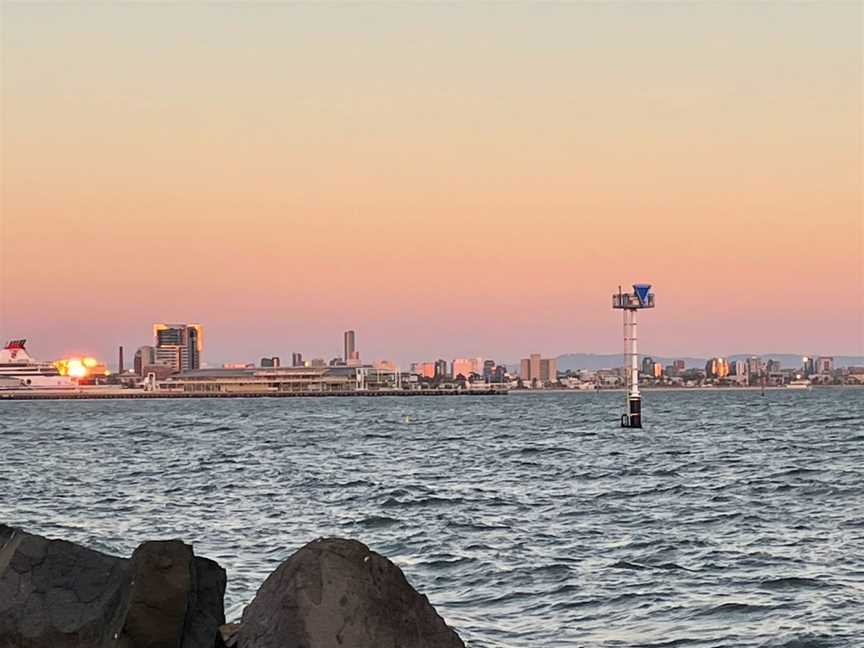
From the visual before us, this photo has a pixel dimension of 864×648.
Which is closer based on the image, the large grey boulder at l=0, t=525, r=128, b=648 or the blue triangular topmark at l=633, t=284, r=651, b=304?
the large grey boulder at l=0, t=525, r=128, b=648

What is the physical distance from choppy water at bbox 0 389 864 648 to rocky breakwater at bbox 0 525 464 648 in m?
6.38

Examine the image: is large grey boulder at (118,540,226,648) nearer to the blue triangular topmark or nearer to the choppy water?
the choppy water

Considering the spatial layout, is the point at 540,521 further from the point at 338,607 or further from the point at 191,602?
the point at 338,607

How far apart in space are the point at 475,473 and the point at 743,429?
48.0 meters

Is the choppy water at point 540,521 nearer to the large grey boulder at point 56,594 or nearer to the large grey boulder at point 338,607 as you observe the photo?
the large grey boulder at point 56,594

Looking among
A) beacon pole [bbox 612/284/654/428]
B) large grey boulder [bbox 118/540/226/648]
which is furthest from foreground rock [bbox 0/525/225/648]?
beacon pole [bbox 612/284/654/428]

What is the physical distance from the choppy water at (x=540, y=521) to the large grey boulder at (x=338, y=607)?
6887mm

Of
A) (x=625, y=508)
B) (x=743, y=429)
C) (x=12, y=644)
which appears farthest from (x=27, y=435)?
(x=12, y=644)

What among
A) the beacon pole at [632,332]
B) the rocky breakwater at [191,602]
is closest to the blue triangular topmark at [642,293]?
the beacon pole at [632,332]

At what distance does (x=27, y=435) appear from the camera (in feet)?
311

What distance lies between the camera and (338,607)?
1075cm

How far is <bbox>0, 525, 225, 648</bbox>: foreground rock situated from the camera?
39.3 ft

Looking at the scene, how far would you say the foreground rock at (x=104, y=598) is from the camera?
12.0m

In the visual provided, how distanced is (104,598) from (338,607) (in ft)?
9.25
